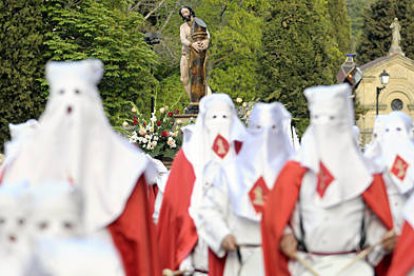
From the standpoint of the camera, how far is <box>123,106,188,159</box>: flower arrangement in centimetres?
1925

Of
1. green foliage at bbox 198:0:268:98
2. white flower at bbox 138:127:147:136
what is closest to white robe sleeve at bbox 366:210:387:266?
white flower at bbox 138:127:147:136

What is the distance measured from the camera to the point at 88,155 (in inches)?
356

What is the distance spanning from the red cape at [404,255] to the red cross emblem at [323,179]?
59 centimetres

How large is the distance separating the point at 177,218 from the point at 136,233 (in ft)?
10.9

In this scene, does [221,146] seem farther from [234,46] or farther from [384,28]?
[384,28]

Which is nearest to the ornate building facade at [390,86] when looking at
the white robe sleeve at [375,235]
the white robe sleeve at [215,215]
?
the white robe sleeve at [215,215]

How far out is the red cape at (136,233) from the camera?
9.64 metres

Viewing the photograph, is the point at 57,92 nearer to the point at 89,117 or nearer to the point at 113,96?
the point at 89,117

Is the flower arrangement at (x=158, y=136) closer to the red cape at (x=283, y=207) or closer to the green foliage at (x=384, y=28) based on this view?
the red cape at (x=283, y=207)

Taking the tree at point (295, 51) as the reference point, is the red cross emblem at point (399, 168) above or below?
below

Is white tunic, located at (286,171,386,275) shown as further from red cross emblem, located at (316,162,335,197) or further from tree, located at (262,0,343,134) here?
tree, located at (262,0,343,134)

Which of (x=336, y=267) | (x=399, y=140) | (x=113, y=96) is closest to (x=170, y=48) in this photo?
(x=113, y=96)

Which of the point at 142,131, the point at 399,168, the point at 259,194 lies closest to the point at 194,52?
the point at 142,131

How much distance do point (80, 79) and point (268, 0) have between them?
141 ft
